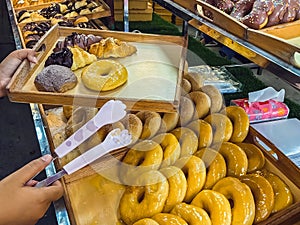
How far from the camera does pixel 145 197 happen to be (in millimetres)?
862

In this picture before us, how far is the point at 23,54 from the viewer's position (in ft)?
3.80

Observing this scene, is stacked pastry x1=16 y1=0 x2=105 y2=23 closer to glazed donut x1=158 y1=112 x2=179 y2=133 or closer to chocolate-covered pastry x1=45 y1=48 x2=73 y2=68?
chocolate-covered pastry x1=45 y1=48 x2=73 y2=68

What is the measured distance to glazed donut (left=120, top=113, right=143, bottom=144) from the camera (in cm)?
101

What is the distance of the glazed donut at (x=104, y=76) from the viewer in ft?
3.26

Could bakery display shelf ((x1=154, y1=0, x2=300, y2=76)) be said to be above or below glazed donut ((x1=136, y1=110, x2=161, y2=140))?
above

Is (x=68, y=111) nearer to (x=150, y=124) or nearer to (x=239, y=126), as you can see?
(x=150, y=124)

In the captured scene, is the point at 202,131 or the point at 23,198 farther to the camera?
the point at 202,131

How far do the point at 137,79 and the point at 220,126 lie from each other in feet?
0.98

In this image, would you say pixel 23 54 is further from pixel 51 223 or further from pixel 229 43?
pixel 51 223

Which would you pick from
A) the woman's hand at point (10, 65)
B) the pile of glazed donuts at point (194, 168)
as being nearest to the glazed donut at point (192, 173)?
the pile of glazed donuts at point (194, 168)

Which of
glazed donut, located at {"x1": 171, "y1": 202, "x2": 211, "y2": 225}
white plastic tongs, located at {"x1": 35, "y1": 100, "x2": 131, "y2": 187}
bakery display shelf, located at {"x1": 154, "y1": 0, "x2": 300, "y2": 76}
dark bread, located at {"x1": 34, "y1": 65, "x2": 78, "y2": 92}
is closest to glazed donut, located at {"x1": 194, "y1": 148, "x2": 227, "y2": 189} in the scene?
glazed donut, located at {"x1": 171, "y1": 202, "x2": 211, "y2": 225}

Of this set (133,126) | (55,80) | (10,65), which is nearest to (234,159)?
(133,126)

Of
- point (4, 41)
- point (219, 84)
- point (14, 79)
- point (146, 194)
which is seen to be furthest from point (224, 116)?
point (4, 41)

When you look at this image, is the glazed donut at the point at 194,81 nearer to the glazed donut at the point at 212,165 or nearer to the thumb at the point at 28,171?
the glazed donut at the point at 212,165
